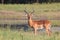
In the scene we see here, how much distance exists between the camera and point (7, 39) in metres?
10.0

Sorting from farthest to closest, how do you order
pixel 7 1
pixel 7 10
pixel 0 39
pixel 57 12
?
pixel 7 1 → pixel 7 10 → pixel 57 12 → pixel 0 39

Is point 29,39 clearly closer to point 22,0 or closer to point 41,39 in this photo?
point 41,39

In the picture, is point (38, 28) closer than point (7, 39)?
No

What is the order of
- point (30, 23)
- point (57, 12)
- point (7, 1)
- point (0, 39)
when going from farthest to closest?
1. point (7, 1)
2. point (57, 12)
3. point (30, 23)
4. point (0, 39)

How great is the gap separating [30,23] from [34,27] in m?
0.42

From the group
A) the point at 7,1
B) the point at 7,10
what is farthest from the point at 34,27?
the point at 7,1

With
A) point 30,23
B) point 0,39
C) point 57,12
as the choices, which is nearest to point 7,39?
point 0,39

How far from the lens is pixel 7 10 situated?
1272 inches

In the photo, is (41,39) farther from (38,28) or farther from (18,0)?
(18,0)

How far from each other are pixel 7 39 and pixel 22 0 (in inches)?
1594

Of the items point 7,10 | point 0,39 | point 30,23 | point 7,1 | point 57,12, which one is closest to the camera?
point 0,39

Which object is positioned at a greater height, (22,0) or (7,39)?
(7,39)

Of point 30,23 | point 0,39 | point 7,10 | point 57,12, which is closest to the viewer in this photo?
point 0,39

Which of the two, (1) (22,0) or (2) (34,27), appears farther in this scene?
(1) (22,0)
